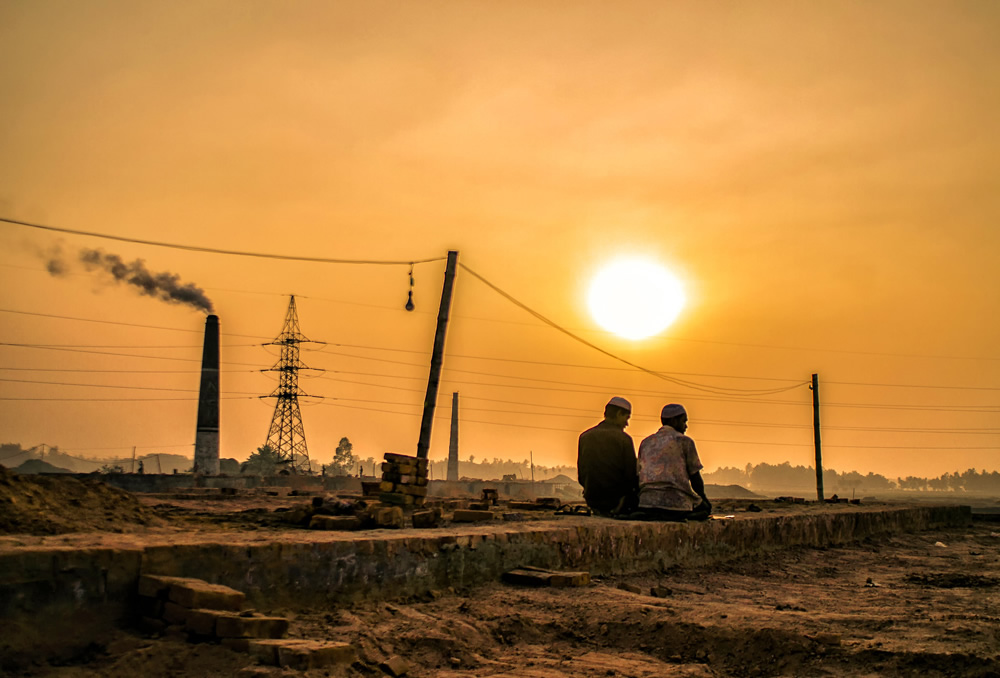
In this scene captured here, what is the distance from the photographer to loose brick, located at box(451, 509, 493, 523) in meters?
8.12

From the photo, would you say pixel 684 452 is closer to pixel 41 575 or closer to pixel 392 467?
pixel 392 467

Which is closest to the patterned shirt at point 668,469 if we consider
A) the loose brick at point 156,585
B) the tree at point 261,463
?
the loose brick at point 156,585

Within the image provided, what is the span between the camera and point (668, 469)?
8.73m

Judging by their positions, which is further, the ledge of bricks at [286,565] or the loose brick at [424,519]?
the loose brick at [424,519]

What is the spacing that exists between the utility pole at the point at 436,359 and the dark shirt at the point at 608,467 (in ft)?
26.7

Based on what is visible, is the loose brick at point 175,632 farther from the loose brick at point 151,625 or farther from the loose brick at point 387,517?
the loose brick at point 387,517

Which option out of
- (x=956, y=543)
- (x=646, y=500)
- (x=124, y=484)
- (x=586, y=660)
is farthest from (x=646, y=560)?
(x=124, y=484)

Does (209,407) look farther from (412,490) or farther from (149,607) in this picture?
(149,607)

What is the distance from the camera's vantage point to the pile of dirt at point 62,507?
546 cm

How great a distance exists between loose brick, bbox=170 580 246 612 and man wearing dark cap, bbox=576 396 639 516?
19.8 ft

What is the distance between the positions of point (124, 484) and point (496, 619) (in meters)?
28.4

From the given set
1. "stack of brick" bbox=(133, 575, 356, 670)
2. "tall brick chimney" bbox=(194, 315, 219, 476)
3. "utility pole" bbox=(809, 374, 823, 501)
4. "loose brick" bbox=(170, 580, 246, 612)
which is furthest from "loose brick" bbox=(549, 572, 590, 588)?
"tall brick chimney" bbox=(194, 315, 219, 476)

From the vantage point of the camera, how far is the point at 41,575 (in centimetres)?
413

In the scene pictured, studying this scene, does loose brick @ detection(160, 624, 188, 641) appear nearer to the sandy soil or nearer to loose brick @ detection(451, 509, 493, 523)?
the sandy soil
